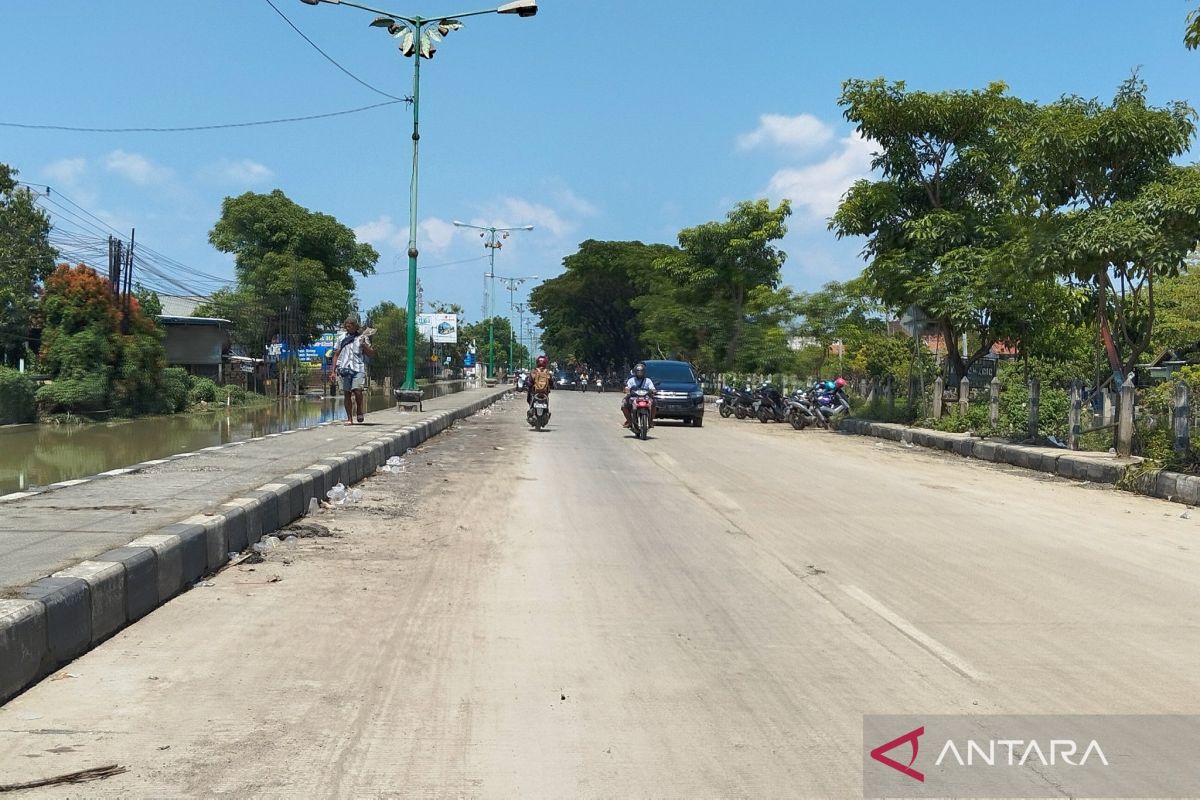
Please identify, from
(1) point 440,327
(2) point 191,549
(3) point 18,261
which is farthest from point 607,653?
(1) point 440,327

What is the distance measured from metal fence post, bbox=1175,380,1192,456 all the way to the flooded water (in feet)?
47.0

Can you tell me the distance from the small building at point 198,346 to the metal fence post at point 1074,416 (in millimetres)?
32497

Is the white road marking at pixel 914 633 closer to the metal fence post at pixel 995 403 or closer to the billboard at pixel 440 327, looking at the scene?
the metal fence post at pixel 995 403

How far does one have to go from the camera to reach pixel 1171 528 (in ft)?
31.5

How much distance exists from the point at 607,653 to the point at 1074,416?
13.7 meters

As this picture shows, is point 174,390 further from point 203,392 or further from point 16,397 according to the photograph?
point 16,397

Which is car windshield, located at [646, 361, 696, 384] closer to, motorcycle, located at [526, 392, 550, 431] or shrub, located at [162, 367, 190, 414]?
motorcycle, located at [526, 392, 550, 431]

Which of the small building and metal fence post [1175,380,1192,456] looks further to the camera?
the small building

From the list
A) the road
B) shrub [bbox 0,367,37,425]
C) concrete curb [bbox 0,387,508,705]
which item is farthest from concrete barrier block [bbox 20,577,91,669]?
shrub [bbox 0,367,37,425]

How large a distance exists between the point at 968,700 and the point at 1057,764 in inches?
25.7

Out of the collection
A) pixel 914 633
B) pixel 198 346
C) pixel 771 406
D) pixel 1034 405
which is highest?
pixel 198 346

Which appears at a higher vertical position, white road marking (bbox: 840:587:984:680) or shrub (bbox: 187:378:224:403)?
shrub (bbox: 187:378:224:403)

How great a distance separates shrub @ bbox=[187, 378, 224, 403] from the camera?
33344 millimetres

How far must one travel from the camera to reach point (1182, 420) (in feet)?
41.6
